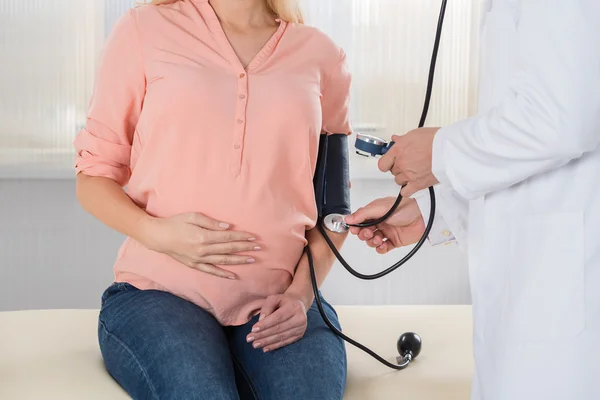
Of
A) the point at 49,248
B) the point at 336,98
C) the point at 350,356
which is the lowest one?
the point at 49,248

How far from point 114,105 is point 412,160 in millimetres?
603

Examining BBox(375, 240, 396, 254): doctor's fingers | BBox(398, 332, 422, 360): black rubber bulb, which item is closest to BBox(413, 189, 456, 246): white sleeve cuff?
BBox(375, 240, 396, 254): doctor's fingers

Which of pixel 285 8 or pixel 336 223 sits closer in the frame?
pixel 336 223

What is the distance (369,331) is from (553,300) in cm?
72

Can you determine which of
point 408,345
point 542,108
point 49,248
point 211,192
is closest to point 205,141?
point 211,192

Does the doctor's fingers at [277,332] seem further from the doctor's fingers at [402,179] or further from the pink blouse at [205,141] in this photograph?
the doctor's fingers at [402,179]

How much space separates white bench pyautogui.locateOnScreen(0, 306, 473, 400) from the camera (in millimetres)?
1253

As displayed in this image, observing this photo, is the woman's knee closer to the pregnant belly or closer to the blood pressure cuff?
the pregnant belly

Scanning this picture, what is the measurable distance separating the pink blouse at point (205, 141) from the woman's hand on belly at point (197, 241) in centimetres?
3

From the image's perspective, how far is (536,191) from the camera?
38.1 inches

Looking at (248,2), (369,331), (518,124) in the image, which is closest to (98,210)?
(248,2)

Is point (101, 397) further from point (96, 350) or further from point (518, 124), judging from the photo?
point (518, 124)

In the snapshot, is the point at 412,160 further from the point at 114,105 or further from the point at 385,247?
the point at 114,105

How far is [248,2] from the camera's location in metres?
1.51
